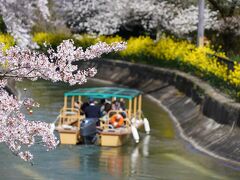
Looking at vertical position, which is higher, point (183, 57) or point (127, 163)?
point (183, 57)

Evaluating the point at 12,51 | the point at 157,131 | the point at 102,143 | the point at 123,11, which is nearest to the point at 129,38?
the point at 123,11

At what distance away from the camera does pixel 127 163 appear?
870 inches

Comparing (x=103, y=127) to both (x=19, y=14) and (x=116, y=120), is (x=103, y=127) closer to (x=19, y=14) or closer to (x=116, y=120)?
(x=116, y=120)

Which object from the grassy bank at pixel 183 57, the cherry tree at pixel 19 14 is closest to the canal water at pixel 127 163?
the grassy bank at pixel 183 57

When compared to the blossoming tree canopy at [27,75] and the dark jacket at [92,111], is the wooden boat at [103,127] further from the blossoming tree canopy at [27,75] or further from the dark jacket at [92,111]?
the blossoming tree canopy at [27,75]

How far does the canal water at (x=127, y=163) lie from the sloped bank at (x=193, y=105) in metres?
0.47

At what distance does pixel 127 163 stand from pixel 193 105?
389 inches

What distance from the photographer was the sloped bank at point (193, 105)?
74.7 feet

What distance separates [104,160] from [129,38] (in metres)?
33.9

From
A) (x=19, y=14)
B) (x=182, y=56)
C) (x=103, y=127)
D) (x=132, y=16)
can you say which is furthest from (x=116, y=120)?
(x=132, y=16)

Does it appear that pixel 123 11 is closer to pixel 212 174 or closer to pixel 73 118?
pixel 73 118

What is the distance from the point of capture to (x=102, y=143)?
25.0m

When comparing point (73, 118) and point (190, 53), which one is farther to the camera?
point (190, 53)

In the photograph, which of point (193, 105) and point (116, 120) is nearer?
point (116, 120)
